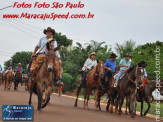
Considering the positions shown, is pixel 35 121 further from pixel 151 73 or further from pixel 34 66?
pixel 151 73

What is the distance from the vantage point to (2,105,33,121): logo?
31.4 feet

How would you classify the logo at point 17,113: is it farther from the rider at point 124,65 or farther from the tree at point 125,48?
the tree at point 125,48

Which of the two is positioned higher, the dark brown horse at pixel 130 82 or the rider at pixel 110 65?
the rider at pixel 110 65

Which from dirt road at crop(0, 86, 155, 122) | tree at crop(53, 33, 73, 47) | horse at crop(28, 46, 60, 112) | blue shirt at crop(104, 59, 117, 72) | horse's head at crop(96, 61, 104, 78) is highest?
tree at crop(53, 33, 73, 47)

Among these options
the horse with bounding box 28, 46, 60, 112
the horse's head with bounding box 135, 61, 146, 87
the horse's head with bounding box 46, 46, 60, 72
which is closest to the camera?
the horse's head with bounding box 46, 46, 60, 72

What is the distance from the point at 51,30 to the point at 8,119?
18.2 ft

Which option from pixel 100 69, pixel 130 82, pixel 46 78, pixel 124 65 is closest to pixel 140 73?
pixel 130 82

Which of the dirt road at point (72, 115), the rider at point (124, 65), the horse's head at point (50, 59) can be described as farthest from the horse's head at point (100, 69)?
the horse's head at point (50, 59)

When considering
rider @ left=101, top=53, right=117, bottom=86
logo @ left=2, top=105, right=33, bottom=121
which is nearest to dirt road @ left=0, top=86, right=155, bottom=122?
logo @ left=2, top=105, right=33, bottom=121

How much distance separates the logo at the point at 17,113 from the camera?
957 cm

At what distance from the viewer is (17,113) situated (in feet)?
32.0

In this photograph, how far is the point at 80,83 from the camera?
20453 millimetres

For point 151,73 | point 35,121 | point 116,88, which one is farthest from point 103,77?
point 151,73

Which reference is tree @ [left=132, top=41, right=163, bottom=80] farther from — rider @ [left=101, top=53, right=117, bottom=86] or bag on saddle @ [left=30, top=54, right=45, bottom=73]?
bag on saddle @ [left=30, top=54, right=45, bottom=73]
